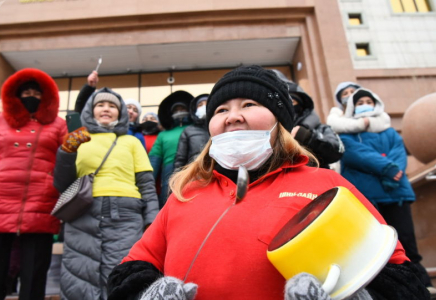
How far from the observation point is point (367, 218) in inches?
43.0

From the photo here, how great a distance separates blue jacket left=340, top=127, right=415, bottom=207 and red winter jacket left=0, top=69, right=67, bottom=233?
3174 mm

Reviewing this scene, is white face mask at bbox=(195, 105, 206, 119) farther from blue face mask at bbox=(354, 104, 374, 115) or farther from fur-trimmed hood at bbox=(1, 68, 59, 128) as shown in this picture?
blue face mask at bbox=(354, 104, 374, 115)

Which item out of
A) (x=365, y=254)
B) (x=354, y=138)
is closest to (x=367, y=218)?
(x=365, y=254)

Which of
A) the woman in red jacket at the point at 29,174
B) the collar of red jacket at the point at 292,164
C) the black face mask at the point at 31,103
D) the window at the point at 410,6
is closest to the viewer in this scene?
the collar of red jacket at the point at 292,164

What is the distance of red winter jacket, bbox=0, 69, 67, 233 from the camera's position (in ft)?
10.5

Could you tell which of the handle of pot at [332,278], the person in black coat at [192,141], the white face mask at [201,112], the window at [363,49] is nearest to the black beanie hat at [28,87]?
the person in black coat at [192,141]

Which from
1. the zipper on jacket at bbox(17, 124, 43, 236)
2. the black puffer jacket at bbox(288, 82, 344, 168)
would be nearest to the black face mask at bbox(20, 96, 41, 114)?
the zipper on jacket at bbox(17, 124, 43, 236)

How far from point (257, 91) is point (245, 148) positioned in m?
0.34

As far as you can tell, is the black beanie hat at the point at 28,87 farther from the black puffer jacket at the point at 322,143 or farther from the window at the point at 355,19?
the window at the point at 355,19

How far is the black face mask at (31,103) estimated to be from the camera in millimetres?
3783

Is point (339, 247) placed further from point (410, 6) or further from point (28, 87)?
point (410, 6)

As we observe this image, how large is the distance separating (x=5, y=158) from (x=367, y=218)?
136 inches

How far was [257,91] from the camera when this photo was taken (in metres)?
1.80

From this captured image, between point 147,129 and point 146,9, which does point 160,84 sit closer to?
point 146,9
